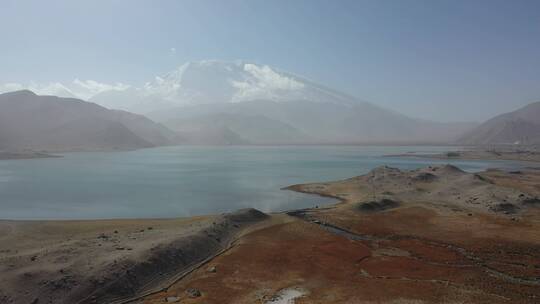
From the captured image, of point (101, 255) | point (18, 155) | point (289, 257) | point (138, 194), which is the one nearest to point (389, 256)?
point (289, 257)

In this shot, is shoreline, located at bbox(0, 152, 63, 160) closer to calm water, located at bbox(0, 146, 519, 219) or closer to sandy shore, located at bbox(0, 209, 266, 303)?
calm water, located at bbox(0, 146, 519, 219)

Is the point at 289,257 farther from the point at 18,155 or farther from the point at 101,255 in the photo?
the point at 18,155

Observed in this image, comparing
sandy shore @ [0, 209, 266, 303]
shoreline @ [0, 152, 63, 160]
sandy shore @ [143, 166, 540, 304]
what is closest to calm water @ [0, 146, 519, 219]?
sandy shore @ [0, 209, 266, 303]

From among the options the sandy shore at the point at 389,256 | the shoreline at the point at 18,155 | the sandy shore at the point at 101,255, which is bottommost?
the sandy shore at the point at 389,256

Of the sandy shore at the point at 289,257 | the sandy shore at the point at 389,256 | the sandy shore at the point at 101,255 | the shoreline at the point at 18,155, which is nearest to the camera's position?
the sandy shore at the point at 101,255

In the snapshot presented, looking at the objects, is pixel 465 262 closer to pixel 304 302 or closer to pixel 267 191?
pixel 304 302

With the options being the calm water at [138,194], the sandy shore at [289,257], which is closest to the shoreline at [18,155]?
the calm water at [138,194]

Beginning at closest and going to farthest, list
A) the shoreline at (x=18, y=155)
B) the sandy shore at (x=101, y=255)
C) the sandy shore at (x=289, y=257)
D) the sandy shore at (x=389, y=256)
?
1. the sandy shore at (x=101, y=255)
2. the sandy shore at (x=289, y=257)
3. the sandy shore at (x=389, y=256)
4. the shoreline at (x=18, y=155)

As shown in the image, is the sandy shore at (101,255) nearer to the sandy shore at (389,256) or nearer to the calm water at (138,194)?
the sandy shore at (389,256)

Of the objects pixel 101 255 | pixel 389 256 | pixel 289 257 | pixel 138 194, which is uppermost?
pixel 138 194

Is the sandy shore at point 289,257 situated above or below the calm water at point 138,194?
below
